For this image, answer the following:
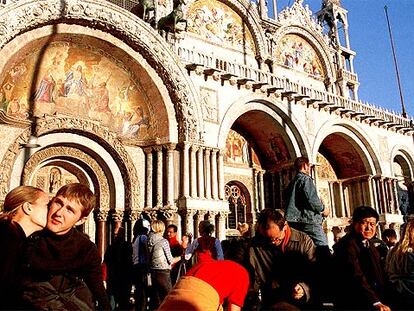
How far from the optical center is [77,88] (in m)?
13.1

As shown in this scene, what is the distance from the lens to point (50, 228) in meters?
2.97

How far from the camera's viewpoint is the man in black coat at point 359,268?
3.90m

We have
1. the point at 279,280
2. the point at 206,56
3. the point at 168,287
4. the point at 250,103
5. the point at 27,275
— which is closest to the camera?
the point at 27,275

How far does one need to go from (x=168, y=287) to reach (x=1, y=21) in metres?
8.00

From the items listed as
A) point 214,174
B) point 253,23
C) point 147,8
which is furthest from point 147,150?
point 253,23

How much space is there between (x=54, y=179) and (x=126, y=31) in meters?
4.98

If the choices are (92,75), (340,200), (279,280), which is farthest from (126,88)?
(340,200)

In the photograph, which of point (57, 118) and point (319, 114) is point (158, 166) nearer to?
point (57, 118)

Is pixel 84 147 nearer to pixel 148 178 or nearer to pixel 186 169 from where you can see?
pixel 148 178

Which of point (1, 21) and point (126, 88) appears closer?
point (1, 21)

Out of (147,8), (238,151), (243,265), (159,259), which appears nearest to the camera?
(243,265)

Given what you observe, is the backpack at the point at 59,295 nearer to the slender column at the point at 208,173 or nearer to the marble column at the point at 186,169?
the marble column at the point at 186,169

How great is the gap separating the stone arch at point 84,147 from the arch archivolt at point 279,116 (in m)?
3.97

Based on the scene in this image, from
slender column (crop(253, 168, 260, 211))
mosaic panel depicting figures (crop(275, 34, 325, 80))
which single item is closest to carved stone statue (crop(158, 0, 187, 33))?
slender column (crop(253, 168, 260, 211))
